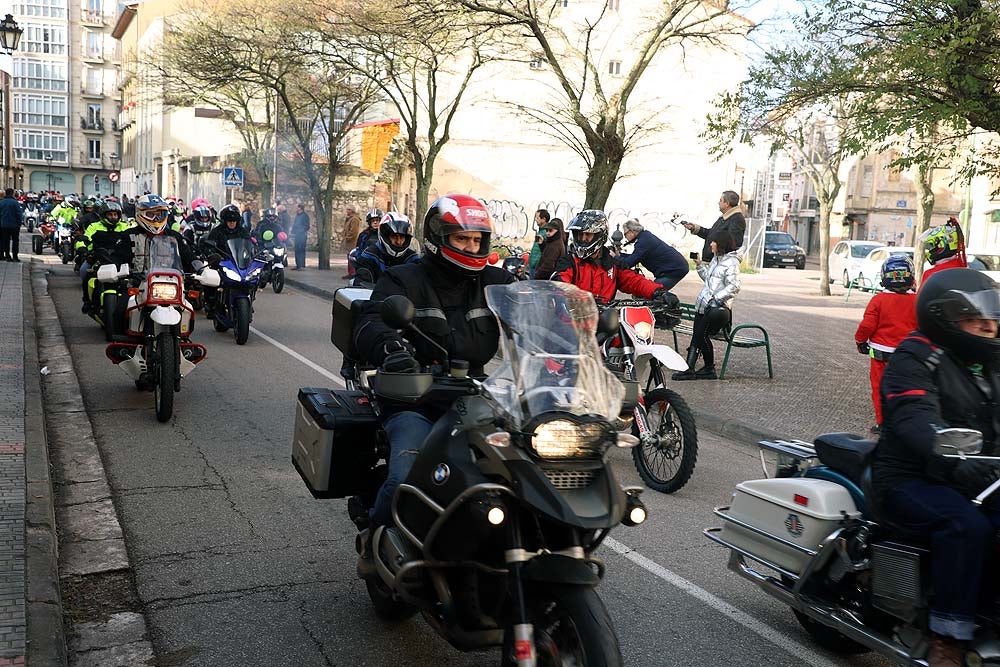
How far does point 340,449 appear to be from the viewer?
4371 millimetres

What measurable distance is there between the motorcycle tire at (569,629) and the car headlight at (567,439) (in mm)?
421

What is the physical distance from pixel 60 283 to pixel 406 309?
67.4 feet

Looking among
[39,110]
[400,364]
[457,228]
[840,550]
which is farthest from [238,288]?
[39,110]

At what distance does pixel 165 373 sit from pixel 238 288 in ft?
18.8

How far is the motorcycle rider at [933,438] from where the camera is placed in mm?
3547

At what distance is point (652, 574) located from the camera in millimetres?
5422

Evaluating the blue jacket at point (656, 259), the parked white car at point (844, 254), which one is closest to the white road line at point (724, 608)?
the blue jacket at point (656, 259)

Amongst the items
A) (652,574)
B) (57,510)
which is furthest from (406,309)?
(57,510)

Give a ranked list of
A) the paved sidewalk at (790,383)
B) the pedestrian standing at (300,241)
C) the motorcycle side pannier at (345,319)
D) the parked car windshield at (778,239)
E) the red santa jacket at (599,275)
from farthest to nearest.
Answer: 1. the parked car windshield at (778,239)
2. the pedestrian standing at (300,241)
3. the paved sidewalk at (790,383)
4. the red santa jacket at (599,275)
5. the motorcycle side pannier at (345,319)

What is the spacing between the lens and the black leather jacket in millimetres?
3771

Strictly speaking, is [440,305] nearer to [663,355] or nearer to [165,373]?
[663,355]

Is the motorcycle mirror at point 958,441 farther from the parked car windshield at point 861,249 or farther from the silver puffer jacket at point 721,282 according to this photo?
the parked car windshield at point 861,249

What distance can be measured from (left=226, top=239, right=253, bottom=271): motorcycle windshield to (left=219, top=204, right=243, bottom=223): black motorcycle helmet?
0.30 meters

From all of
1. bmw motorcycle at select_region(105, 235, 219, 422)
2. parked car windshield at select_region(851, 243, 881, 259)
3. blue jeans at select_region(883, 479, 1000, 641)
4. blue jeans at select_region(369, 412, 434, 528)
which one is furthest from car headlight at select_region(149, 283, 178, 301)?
parked car windshield at select_region(851, 243, 881, 259)
